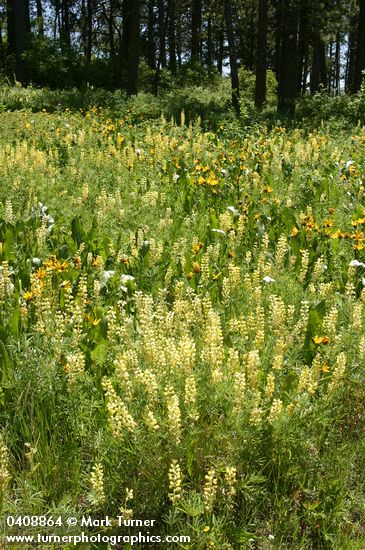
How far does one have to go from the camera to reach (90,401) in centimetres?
282

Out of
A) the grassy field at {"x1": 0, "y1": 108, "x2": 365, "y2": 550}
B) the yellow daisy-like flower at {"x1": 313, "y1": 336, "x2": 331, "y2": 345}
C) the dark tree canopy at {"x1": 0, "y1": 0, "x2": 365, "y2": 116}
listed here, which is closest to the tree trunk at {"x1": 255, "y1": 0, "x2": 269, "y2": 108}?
the dark tree canopy at {"x1": 0, "y1": 0, "x2": 365, "y2": 116}

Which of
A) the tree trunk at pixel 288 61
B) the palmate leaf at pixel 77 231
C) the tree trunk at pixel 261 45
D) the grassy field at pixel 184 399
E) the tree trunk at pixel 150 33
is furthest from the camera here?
the tree trunk at pixel 150 33

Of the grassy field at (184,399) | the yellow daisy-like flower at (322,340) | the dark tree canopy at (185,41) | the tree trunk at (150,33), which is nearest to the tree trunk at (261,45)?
the dark tree canopy at (185,41)

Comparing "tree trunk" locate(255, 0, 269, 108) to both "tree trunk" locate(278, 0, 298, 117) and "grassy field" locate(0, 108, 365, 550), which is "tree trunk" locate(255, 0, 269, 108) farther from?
"grassy field" locate(0, 108, 365, 550)

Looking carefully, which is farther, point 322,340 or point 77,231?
Result: point 77,231

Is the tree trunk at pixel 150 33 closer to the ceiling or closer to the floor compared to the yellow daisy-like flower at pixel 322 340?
closer to the ceiling

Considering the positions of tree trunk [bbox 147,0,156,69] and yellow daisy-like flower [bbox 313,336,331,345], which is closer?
yellow daisy-like flower [bbox 313,336,331,345]

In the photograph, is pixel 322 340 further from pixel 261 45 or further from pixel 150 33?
pixel 150 33

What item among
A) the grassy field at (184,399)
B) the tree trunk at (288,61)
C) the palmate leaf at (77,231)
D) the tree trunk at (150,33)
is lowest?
the grassy field at (184,399)

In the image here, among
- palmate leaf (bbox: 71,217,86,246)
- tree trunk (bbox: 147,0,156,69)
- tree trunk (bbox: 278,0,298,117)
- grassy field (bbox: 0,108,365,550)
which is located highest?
tree trunk (bbox: 147,0,156,69)

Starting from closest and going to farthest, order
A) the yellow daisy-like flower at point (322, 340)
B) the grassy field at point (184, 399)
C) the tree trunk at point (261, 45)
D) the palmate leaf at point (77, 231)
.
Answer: the grassy field at point (184, 399), the yellow daisy-like flower at point (322, 340), the palmate leaf at point (77, 231), the tree trunk at point (261, 45)

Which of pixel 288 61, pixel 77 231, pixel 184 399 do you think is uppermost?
pixel 288 61

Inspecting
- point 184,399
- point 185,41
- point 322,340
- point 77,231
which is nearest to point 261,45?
point 77,231

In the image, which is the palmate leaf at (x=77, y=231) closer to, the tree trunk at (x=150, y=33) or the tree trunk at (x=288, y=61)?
the tree trunk at (x=288, y=61)
